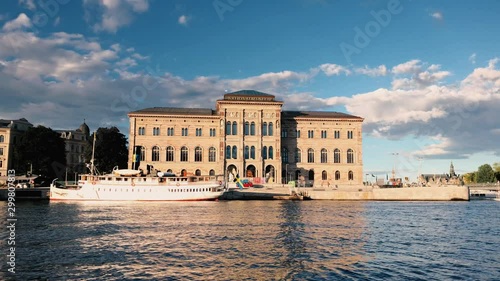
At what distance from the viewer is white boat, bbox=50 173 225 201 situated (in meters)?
68.2

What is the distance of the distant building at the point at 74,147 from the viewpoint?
5089 inches

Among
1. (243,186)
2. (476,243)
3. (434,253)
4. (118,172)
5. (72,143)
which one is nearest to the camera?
(434,253)

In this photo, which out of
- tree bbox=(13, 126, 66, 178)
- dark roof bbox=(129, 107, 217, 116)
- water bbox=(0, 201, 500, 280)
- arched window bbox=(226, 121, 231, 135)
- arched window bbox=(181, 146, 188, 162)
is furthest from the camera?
dark roof bbox=(129, 107, 217, 116)

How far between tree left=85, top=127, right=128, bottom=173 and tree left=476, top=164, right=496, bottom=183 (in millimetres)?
129031

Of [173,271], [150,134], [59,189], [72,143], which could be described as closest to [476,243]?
[173,271]

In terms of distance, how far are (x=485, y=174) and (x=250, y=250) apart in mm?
155336

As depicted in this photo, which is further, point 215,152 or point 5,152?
point 5,152

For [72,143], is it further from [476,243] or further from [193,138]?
[476,243]

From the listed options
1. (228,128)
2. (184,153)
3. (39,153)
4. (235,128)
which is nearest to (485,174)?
(235,128)

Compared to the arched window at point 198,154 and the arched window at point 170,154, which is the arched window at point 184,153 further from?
the arched window at point 170,154

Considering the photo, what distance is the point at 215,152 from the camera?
97.4 metres

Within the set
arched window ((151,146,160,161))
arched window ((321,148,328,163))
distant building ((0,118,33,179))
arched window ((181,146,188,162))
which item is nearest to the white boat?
arched window ((151,146,160,161))

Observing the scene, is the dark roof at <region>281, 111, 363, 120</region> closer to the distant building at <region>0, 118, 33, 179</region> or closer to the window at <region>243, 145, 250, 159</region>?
the window at <region>243, 145, 250, 159</region>

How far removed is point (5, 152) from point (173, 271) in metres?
110
